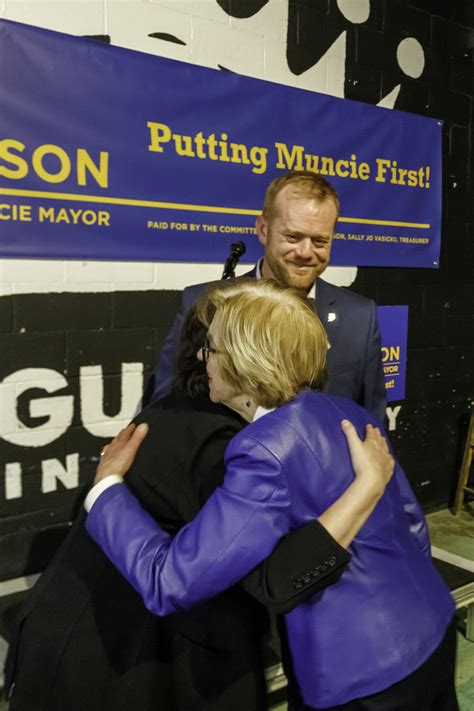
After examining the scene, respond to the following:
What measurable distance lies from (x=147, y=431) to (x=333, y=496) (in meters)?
0.36

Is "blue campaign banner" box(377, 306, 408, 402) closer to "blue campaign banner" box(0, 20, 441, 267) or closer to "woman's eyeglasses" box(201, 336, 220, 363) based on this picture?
"blue campaign banner" box(0, 20, 441, 267)

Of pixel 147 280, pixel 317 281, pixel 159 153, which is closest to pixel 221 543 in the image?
pixel 317 281

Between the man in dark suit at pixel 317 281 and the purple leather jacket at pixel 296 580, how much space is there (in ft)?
2.99

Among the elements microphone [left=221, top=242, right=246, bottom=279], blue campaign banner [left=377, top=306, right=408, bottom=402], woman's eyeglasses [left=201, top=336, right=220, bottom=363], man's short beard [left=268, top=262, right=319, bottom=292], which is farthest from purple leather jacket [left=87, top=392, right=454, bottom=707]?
blue campaign banner [left=377, top=306, right=408, bottom=402]

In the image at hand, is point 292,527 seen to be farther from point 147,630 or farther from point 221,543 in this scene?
point 147,630

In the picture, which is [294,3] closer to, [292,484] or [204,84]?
[204,84]

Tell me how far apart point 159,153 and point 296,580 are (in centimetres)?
210

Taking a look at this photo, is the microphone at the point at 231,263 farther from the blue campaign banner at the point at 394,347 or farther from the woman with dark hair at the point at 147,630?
the blue campaign banner at the point at 394,347

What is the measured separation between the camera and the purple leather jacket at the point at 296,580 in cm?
102

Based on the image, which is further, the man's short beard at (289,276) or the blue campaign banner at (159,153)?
the blue campaign banner at (159,153)

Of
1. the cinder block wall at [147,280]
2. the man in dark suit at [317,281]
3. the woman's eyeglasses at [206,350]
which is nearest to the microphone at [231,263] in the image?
the man in dark suit at [317,281]

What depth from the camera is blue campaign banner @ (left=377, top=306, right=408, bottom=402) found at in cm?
374

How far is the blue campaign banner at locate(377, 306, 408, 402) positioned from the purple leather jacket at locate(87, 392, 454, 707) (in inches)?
104

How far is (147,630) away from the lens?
123 centimetres
